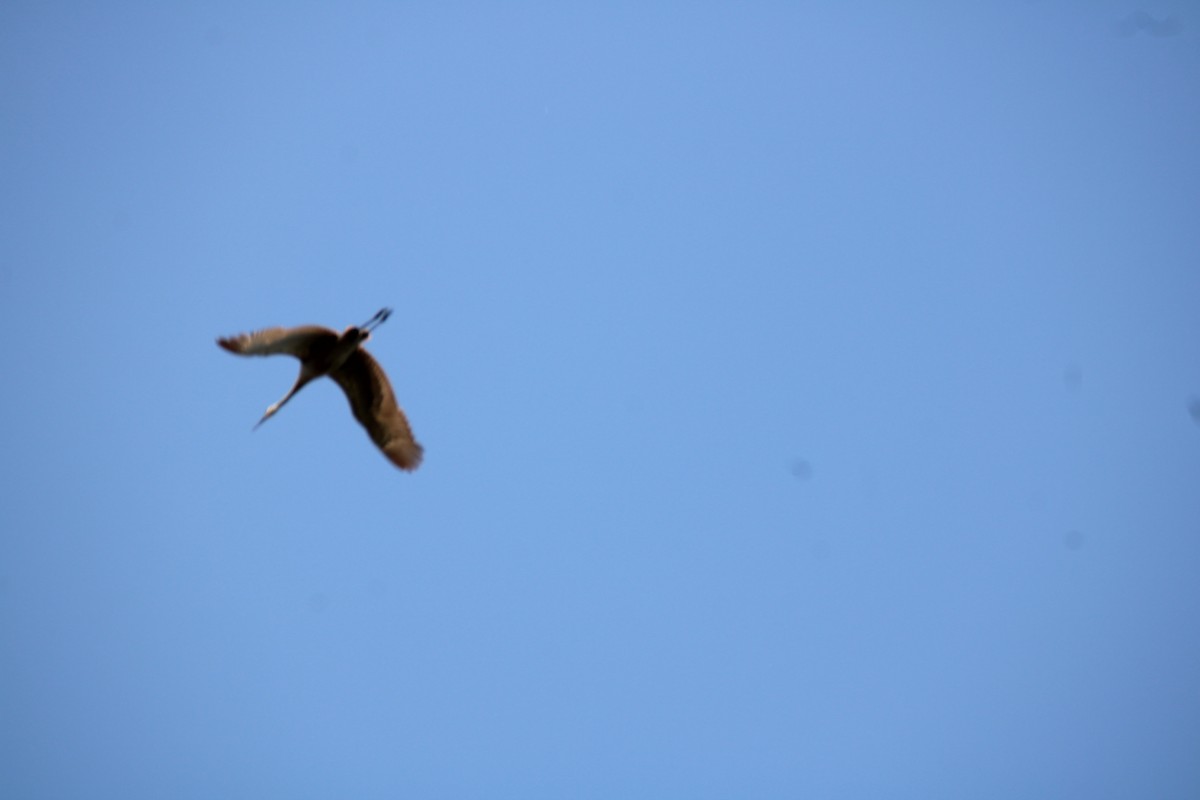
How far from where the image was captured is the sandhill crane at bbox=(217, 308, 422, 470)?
1437 centimetres

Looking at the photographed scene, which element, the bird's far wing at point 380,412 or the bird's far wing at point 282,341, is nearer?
the bird's far wing at point 282,341

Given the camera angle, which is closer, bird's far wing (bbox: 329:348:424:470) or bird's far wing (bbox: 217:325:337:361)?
bird's far wing (bbox: 217:325:337:361)

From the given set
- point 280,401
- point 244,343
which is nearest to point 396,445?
point 280,401

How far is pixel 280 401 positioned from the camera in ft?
52.1

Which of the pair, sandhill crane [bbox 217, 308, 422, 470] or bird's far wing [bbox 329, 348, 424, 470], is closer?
sandhill crane [bbox 217, 308, 422, 470]

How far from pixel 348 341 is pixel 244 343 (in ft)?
4.80

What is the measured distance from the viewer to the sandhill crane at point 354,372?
14.4 meters

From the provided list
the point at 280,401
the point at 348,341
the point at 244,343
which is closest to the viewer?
the point at 244,343

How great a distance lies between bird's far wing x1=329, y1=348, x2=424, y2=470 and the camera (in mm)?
15812

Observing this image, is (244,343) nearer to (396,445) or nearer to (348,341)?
(348,341)

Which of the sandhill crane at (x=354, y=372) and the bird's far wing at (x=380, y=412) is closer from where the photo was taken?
the sandhill crane at (x=354, y=372)

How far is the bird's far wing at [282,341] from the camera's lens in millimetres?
13766

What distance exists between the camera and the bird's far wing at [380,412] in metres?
15.8

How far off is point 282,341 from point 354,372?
5.20ft
